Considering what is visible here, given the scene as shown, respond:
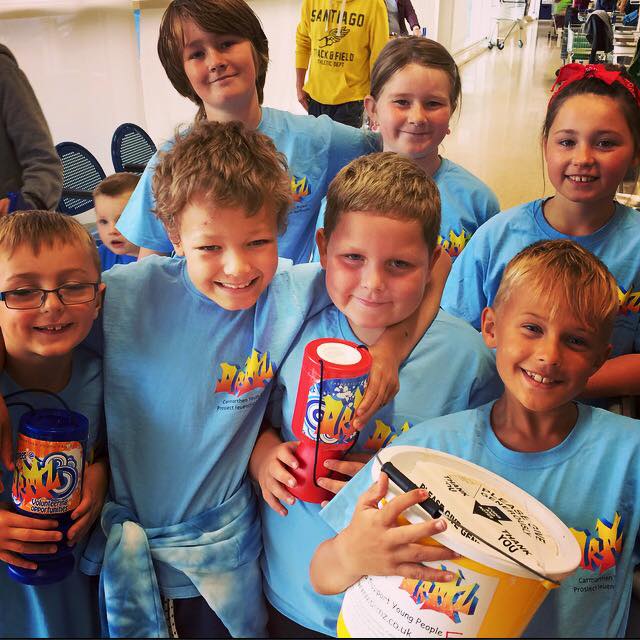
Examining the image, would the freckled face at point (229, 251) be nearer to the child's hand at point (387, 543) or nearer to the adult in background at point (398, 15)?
the child's hand at point (387, 543)

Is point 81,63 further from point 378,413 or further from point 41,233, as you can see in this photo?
point 378,413

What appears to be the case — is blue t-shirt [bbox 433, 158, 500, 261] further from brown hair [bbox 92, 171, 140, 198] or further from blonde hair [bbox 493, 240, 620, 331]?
brown hair [bbox 92, 171, 140, 198]

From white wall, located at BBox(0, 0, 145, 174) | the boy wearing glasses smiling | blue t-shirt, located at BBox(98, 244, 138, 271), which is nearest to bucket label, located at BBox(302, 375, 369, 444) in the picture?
the boy wearing glasses smiling

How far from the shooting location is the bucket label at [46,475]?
3.86 feet

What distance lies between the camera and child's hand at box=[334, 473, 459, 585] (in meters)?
0.89

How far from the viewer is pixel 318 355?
1123 millimetres

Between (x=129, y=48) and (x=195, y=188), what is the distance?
4698 millimetres

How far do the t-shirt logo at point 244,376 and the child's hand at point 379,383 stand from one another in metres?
0.24

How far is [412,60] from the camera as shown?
2082 millimetres

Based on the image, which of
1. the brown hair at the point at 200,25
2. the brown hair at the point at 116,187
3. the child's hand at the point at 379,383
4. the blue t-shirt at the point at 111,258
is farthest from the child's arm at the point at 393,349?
the brown hair at the point at 116,187

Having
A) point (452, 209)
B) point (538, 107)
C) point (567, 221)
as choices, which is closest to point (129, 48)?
point (452, 209)

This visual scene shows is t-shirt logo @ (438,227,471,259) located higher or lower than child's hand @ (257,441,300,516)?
higher

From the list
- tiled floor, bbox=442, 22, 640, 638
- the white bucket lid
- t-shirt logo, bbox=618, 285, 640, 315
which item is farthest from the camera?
tiled floor, bbox=442, 22, 640, 638

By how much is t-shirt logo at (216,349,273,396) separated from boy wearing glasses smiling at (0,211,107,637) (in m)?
0.26
